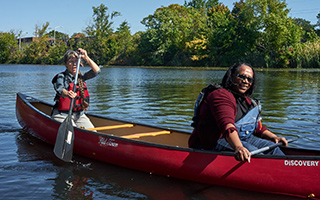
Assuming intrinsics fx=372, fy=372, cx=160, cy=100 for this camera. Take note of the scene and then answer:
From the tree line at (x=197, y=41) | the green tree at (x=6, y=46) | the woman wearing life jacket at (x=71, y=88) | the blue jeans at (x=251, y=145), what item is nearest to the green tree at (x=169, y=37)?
the tree line at (x=197, y=41)

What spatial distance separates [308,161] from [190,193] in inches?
56.4

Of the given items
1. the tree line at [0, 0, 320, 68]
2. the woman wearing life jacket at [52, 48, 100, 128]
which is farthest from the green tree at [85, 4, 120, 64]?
the woman wearing life jacket at [52, 48, 100, 128]

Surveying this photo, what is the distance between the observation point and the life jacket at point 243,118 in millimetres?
4027

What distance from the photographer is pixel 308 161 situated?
3.83m

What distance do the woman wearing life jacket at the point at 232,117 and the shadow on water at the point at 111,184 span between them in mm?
593

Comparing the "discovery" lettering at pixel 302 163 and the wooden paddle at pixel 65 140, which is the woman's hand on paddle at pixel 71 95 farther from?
the "discovery" lettering at pixel 302 163

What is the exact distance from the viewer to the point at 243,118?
4.10m

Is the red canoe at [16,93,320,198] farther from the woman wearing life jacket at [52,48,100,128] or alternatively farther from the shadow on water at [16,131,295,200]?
the woman wearing life jacket at [52,48,100,128]

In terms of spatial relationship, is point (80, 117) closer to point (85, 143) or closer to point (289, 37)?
point (85, 143)

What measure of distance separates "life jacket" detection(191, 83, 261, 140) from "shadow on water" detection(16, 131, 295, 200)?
0.78 meters

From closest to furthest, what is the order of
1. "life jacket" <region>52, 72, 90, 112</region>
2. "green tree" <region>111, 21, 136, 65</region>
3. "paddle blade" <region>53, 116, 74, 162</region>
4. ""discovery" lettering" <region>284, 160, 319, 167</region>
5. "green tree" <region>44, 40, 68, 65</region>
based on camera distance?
""discovery" lettering" <region>284, 160, 319, 167</region> → "paddle blade" <region>53, 116, 74, 162</region> → "life jacket" <region>52, 72, 90, 112</region> → "green tree" <region>111, 21, 136, 65</region> → "green tree" <region>44, 40, 68, 65</region>

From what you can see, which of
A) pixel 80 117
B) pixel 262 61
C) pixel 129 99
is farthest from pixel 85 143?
pixel 262 61

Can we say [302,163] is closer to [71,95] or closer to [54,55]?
[71,95]

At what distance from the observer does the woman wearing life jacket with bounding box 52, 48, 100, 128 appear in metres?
5.97
